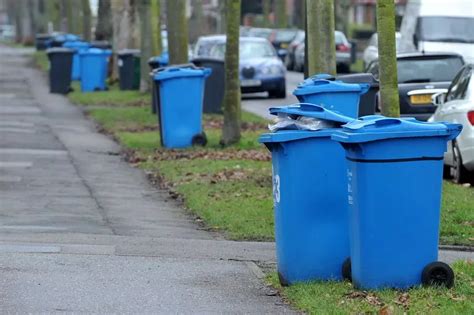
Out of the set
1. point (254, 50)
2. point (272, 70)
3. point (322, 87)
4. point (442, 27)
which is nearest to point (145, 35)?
point (254, 50)

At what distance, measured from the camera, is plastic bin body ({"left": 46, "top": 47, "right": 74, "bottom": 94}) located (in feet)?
115

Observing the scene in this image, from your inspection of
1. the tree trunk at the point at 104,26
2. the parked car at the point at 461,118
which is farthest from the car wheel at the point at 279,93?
the parked car at the point at 461,118

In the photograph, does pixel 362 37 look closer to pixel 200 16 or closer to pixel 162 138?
pixel 200 16

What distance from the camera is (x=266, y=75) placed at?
3150 centimetres

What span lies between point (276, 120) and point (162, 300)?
1417 millimetres

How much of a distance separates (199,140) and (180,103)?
25.2 inches

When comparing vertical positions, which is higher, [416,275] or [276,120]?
[276,120]

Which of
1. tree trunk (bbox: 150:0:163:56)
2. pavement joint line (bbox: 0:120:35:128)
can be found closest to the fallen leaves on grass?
pavement joint line (bbox: 0:120:35:128)

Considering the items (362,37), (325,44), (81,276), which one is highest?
(325,44)

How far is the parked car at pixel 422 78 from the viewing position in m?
19.6

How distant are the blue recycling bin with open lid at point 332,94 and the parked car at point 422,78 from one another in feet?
23.1

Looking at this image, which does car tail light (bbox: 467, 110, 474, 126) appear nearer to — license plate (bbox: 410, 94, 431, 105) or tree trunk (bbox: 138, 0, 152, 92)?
license plate (bbox: 410, 94, 431, 105)

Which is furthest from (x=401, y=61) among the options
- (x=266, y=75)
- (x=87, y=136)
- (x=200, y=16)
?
(x=200, y=16)

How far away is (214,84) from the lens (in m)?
25.3
